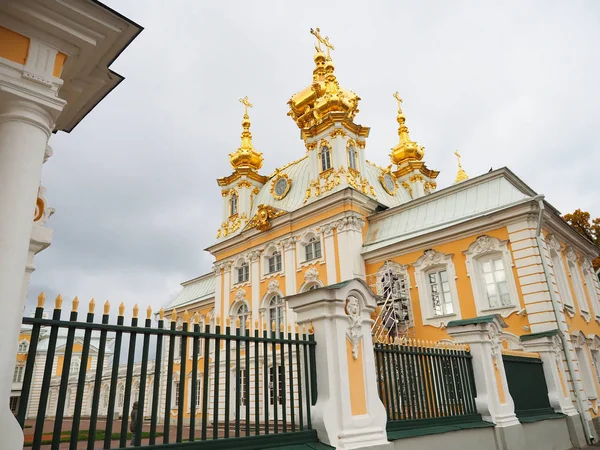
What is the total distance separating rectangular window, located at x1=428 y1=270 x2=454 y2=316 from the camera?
15.7 m

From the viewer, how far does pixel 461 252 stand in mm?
15578

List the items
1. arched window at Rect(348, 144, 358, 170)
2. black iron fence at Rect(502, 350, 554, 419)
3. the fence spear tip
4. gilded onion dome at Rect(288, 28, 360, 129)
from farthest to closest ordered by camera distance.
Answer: gilded onion dome at Rect(288, 28, 360, 129) < arched window at Rect(348, 144, 358, 170) < black iron fence at Rect(502, 350, 554, 419) < the fence spear tip

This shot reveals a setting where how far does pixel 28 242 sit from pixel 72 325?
78 cm

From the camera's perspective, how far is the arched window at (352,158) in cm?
2145

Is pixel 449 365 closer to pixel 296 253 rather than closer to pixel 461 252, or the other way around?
pixel 461 252

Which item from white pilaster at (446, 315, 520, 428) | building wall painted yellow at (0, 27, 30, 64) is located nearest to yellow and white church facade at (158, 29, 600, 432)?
white pilaster at (446, 315, 520, 428)

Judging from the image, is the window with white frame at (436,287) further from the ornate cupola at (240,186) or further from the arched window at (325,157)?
the ornate cupola at (240,186)

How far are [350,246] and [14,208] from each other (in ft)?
51.6

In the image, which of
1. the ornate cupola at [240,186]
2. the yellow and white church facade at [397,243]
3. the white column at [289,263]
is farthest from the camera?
the ornate cupola at [240,186]

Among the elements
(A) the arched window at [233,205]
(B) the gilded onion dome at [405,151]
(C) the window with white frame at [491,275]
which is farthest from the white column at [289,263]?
(B) the gilded onion dome at [405,151]

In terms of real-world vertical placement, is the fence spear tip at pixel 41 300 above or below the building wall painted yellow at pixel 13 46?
below

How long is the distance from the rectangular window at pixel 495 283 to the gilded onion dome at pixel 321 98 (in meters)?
10.6

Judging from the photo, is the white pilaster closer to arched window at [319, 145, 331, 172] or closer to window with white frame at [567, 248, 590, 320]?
window with white frame at [567, 248, 590, 320]

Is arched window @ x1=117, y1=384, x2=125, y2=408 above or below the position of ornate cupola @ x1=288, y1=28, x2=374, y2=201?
below
